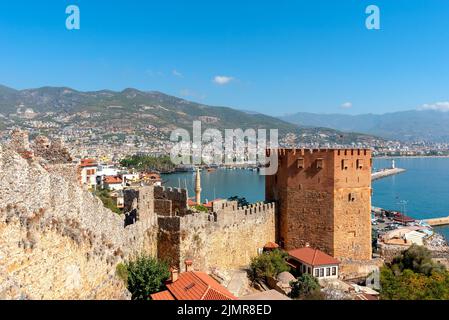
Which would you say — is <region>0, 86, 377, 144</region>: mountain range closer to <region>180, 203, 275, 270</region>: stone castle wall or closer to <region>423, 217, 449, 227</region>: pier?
<region>423, 217, 449, 227</region>: pier

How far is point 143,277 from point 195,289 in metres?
1.42

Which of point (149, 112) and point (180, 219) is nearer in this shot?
point (180, 219)

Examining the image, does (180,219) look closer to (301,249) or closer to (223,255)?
(223,255)

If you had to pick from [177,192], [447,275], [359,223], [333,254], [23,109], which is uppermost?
[23,109]

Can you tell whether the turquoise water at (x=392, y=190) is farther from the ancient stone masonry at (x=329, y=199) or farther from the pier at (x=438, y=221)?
the ancient stone masonry at (x=329, y=199)

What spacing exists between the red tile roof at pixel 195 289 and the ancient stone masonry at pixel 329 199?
6.69 m

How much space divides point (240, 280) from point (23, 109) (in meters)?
165

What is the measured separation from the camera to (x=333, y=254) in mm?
16828

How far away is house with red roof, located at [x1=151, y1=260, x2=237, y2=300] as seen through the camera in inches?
414

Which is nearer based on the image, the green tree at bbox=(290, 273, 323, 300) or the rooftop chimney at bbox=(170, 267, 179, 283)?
the rooftop chimney at bbox=(170, 267, 179, 283)

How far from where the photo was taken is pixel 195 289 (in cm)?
1096

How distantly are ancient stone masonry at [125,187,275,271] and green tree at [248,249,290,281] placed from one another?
30.3 inches

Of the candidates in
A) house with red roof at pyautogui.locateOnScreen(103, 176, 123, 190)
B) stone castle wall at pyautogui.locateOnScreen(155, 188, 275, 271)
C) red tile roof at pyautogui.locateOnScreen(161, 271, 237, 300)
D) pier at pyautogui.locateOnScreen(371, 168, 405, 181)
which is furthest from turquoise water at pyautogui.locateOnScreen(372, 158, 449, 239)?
red tile roof at pyautogui.locateOnScreen(161, 271, 237, 300)
